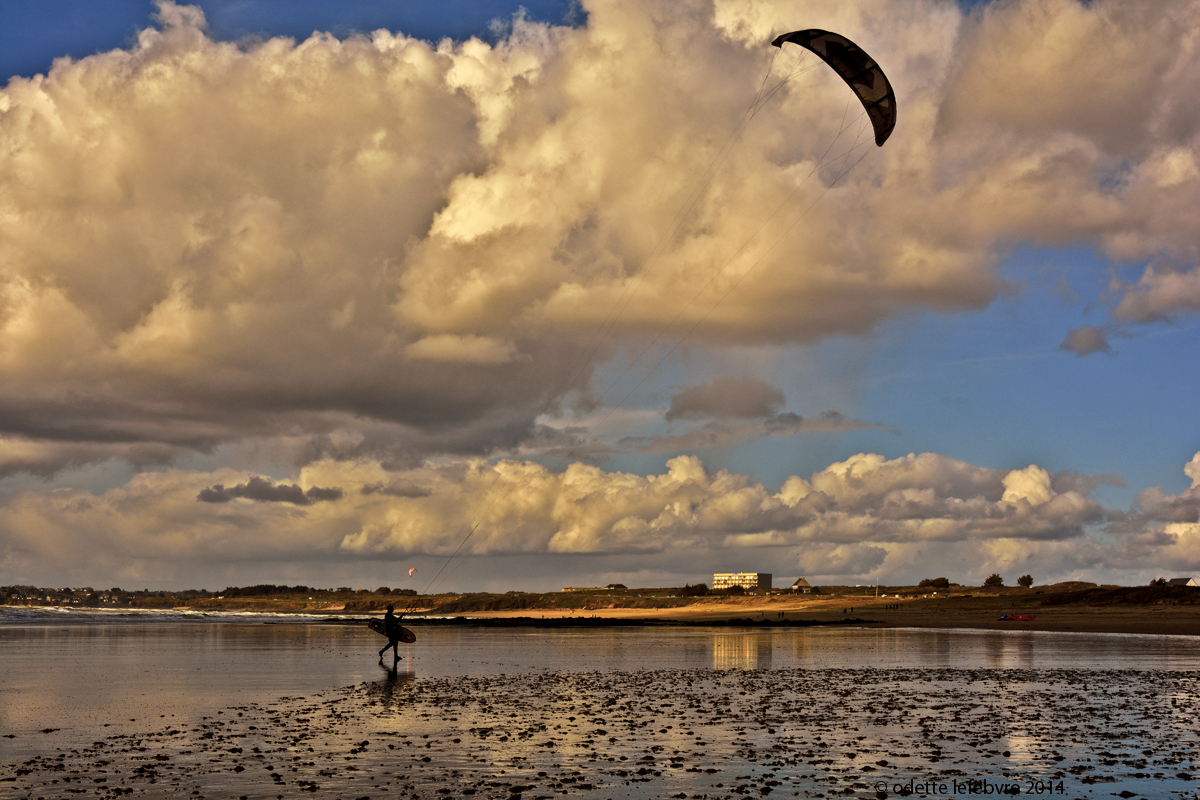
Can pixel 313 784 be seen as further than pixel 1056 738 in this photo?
No

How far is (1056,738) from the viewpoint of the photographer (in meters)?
17.5

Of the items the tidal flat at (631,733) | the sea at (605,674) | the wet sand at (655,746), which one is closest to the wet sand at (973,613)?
the sea at (605,674)

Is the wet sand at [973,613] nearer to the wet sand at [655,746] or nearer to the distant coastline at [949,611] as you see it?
the distant coastline at [949,611]

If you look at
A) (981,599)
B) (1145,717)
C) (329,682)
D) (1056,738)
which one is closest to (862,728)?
(1056,738)

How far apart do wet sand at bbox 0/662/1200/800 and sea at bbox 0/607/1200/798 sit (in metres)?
0.19

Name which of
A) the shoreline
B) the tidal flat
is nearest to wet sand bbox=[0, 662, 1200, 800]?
the tidal flat

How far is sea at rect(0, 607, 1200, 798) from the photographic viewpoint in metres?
17.9

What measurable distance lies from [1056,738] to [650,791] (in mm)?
8405

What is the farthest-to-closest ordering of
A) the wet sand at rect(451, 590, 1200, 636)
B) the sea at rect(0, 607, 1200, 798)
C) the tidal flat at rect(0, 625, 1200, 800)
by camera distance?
the wet sand at rect(451, 590, 1200, 636), the sea at rect(0, 607, 1200, 798), the tidal flat at rect(0, 625, 1200, 800)

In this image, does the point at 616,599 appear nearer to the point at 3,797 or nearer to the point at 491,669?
the point at 491,669

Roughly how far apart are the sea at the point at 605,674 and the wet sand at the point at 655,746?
0.19 metres

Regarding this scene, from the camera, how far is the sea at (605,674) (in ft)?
58.7

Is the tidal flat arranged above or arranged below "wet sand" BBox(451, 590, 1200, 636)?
above

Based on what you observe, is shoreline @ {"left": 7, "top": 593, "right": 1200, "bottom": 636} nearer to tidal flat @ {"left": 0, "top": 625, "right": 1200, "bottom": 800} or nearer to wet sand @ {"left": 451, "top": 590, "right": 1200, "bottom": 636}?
wet sand @ {"left": 451, "top": 590, "right": 1200, "bottom": 636}
